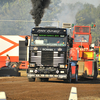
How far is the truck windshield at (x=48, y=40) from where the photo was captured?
16688 mm

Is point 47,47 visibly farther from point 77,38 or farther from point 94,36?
point 94,36

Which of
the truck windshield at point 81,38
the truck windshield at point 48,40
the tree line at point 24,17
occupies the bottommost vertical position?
the truck windshield at point 48,40

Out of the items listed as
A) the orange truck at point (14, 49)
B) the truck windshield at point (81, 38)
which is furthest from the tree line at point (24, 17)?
the truck windshield at point (81, 38)

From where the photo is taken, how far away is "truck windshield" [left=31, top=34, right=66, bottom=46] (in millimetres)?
16688

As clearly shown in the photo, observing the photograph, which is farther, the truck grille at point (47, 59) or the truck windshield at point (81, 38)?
the truck windshield at point (81, 38)

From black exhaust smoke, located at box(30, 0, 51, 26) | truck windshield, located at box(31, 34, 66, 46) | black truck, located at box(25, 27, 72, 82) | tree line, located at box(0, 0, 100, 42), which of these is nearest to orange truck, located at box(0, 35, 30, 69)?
black exhaust smoke, located at box(30, 0, 51, 26)

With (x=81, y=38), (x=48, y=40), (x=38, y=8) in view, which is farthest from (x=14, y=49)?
(x=48, y=40)

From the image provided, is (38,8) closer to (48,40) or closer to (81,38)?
(81,38)

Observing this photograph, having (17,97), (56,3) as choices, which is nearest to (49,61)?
(17,97)

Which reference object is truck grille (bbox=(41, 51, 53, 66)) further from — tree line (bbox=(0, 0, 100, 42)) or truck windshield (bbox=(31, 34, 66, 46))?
tree line (bbox=(0, 0, 100, 42))

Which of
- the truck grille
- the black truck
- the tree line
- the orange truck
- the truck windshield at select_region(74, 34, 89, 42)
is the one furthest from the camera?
the tree line

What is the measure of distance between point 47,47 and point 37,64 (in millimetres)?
1104

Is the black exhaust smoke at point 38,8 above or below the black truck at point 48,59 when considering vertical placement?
above

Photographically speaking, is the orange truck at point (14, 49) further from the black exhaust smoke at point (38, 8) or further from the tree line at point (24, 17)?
the tree line at point (24, 17)
